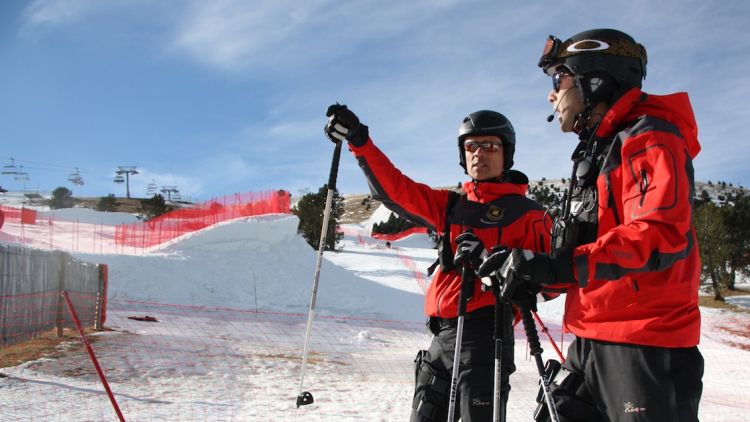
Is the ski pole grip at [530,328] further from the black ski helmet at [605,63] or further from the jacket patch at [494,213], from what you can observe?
the black ski helmet at [605,63]

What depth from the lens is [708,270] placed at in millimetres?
32688

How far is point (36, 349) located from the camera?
9672 mm

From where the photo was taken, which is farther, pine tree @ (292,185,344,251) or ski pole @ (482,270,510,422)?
pine tree @ (292,185,344,251)

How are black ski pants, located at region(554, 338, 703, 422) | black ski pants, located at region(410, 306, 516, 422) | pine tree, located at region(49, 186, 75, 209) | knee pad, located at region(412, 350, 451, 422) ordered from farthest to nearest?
pine tree, located at region(49, 186, 75, 209) < knee pad, located at region(412, 350, 451, 422) < black ski pants, located at region(410, 306, 516, 422) < black ski pants, located at region(554, 338, 703, 422)

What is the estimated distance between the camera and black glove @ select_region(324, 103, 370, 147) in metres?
3.68

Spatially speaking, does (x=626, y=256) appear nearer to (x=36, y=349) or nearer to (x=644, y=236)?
(x=644, y=236)

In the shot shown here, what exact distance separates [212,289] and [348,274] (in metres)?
6.58

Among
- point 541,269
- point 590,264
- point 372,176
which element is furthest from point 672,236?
point 372,176

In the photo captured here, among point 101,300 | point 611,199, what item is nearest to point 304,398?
point 611,199

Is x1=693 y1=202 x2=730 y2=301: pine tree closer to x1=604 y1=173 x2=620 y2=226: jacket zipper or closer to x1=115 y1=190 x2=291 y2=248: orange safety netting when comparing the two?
x1=115 y1=190 x2=291 y2=248: orange safety netting

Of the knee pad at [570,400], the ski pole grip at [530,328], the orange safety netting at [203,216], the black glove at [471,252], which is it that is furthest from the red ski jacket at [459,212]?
the orange safety netting at [203,216]

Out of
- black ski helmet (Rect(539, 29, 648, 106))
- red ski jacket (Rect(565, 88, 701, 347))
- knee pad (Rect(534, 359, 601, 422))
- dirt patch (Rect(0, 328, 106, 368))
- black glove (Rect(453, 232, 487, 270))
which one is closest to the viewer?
red ski jacket (Rect(565, 88, 701, 347))

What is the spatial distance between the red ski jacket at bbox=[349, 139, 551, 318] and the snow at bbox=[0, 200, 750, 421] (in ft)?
11.4

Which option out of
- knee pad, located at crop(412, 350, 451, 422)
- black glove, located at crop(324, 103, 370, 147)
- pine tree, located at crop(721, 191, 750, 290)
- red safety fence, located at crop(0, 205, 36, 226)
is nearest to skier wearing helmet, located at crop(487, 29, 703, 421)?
knee pad, located at crop(412, 350, 451, 422)
